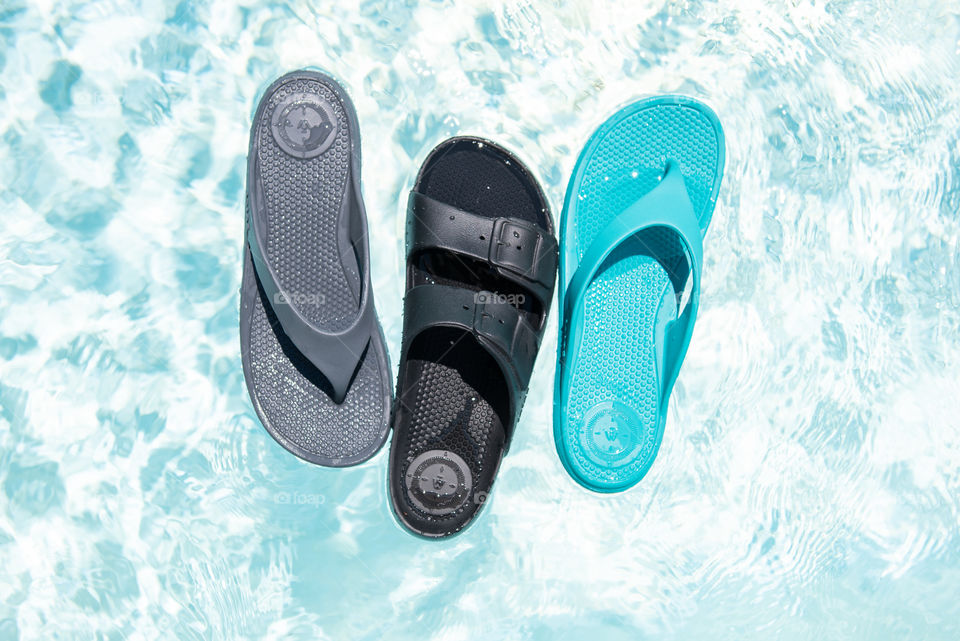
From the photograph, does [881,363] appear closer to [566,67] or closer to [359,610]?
[566,67]

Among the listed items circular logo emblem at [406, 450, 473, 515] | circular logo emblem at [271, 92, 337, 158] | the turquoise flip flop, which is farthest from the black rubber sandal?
circular logo emblem at [271, 92, 337, 158]

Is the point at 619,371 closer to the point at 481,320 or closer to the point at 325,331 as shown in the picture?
the point at 481,320

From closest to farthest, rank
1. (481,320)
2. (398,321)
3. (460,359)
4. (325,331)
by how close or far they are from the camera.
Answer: (325,331) → (481,320) → (460,359) → (398,321)

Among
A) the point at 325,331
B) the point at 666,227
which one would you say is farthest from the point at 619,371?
the point at 325,331

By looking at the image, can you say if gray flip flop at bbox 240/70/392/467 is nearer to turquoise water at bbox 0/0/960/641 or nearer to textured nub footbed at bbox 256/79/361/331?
textured nub footbed at bbox 256/79/361/331

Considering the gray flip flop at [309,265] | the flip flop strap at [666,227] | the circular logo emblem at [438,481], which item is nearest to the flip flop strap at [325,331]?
the gray flip flop at [309,265]

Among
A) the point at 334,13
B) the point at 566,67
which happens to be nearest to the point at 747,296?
the point at 566,67

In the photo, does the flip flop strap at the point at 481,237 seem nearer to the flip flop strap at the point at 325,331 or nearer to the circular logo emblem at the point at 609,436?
the flip flop strap at the point at 325,331
